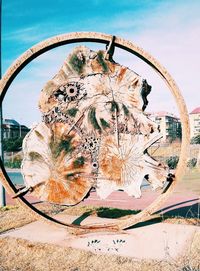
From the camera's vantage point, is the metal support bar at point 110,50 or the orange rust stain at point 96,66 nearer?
the metal support bar at point 110,50

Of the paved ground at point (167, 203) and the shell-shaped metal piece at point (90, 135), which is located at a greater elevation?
the shell-shaped metal piece at point (90, 135)

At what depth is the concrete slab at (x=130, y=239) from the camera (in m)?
4.86

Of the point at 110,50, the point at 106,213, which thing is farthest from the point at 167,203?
the point at 110,50

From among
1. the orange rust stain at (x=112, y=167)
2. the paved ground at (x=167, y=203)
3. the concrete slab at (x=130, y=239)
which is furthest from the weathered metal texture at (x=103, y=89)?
the paved ground at (x=167, y=203)

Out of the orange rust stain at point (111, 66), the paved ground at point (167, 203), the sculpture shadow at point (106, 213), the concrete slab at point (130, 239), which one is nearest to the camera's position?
the concrete slab at point (130, 239)

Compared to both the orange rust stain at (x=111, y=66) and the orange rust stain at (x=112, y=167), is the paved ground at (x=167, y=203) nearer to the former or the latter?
the orange rust stain at (x=112, y=167)

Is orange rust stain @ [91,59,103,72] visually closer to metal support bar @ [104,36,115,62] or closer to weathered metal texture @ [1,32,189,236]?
weathered metal texture @ [1,32,189,236]

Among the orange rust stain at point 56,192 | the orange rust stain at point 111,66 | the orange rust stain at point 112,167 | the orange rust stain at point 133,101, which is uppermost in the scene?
the orange rust stain at point 111,66

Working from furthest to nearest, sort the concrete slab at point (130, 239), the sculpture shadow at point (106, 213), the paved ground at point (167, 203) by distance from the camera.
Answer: the paved ground at point (167, 203), the sculpture shadow at point (106, 213), the concrete slab at point (130, 239)

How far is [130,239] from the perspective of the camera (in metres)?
5.33

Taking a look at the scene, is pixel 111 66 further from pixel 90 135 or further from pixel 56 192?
pixel 56 192

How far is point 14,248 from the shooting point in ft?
17.1

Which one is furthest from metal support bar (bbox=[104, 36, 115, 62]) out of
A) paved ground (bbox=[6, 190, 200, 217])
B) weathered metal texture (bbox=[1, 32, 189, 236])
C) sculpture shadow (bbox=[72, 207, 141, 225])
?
paved ground (bbox=[6, 190, 200, 217])

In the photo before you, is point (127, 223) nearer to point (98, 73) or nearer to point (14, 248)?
point (14, 248)
